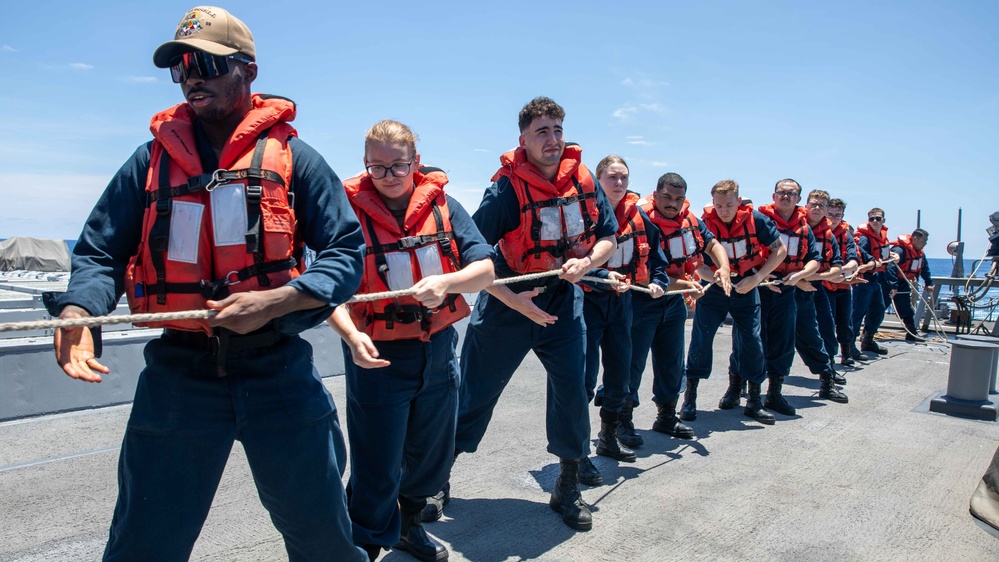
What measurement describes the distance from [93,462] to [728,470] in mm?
4664

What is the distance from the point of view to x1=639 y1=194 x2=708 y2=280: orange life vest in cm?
619

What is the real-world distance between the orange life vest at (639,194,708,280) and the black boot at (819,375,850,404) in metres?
2.89

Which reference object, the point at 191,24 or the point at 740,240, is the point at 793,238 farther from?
the point at 191,24

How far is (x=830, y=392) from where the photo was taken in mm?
7875

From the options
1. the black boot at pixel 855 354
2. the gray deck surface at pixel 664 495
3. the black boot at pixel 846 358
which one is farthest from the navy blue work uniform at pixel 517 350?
the black boot at pixel 855 354

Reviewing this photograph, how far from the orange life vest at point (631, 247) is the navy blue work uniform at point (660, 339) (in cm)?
26

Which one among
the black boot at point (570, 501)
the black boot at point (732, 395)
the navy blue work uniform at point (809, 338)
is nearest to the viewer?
the black boot at point (570, 501)

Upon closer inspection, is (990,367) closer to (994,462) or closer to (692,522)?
(692,522)

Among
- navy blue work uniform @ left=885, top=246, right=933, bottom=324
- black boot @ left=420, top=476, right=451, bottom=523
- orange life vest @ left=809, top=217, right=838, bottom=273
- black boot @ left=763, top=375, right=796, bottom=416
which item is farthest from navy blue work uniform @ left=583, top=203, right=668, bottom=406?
navy blue work uniform @ left=885, top=246, right=933, bottom=324

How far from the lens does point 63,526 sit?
3.79 meters

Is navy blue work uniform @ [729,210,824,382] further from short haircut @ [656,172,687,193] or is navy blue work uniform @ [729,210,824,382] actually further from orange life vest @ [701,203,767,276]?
short haircut @ [656,172,687,193]

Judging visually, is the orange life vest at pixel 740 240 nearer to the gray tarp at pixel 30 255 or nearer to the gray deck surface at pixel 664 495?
the gray deck surface at pixel 664 495

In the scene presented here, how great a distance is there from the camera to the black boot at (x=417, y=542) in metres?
3.51

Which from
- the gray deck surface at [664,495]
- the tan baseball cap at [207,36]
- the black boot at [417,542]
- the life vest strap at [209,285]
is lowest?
the gray deck surface at [664,495]
